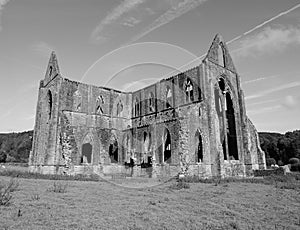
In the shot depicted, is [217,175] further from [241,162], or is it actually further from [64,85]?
[64,85]

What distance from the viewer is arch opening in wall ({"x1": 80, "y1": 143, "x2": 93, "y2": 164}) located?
1187 inches

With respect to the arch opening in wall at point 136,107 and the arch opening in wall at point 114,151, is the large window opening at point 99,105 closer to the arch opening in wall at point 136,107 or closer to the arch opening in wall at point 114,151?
the arch opening in wall at point 114,151

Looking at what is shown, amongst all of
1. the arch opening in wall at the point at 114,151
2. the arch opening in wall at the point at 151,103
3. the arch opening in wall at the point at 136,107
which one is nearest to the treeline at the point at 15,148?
the arch opening in wall at the point at 114,151

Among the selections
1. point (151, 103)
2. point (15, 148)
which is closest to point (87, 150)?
point (151, 103)

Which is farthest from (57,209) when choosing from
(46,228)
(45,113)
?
(45,113)

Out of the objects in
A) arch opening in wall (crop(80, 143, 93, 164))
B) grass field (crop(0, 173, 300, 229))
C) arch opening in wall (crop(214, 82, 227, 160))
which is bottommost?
grass field (crop(0, 173, 300, 229))

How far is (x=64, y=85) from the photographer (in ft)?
99.1

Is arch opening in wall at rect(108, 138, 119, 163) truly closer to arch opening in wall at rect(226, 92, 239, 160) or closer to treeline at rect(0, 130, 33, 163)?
arch opening in wall at rect(226, 92, 239, 160)

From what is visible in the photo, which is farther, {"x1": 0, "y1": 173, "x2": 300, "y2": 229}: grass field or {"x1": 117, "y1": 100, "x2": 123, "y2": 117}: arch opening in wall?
{"x1": 117, "y1": 100, "x2": 123, "y2": 117}: arch opening in wall

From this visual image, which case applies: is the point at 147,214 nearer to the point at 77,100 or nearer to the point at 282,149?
the point at 77,100

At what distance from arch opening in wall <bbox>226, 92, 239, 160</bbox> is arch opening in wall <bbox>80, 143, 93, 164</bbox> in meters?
16.9

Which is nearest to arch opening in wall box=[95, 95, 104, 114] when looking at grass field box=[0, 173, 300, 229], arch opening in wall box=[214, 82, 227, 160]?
arch opening in wall box=[214, 82, 227, 160]

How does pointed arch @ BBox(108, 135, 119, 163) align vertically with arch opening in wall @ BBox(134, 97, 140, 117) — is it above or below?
below

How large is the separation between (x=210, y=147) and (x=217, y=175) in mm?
2844
